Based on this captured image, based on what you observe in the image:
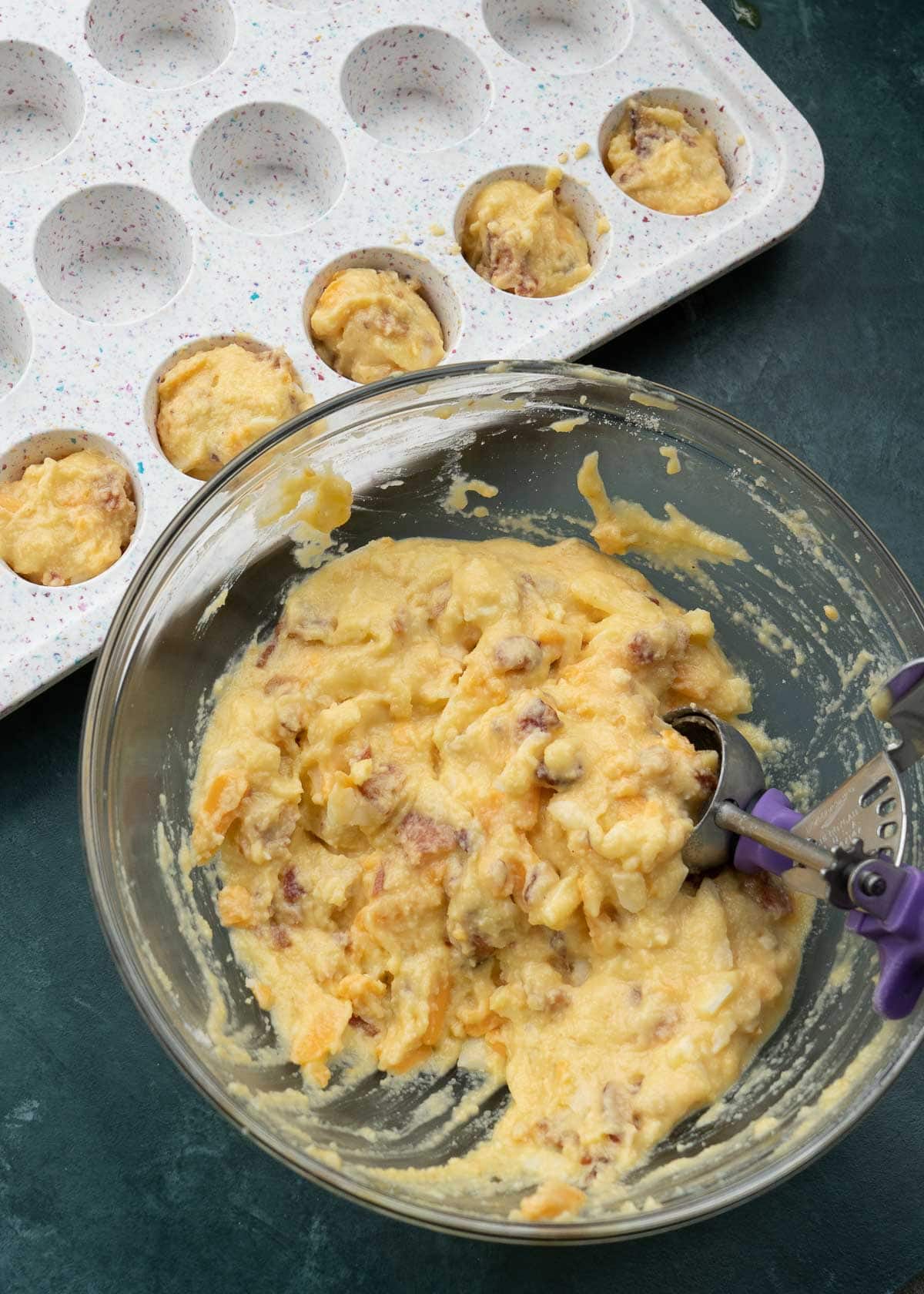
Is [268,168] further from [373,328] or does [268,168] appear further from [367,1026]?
[367,1026]

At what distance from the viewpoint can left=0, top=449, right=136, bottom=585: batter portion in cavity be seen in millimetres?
3018

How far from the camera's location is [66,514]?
304 cm

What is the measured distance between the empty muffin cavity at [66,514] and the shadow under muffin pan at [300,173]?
1.8 inches

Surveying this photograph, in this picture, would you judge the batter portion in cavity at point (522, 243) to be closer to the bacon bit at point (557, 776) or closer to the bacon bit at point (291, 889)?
the bacon bit at point (557, 776)

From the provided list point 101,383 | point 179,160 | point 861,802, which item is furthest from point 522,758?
point 179,160

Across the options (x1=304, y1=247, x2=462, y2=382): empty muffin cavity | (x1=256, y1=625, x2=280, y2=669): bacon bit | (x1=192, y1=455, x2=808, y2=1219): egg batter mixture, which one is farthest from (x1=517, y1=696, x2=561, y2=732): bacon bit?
(x1=304, y1=247, x2=462, y2=382): empty muffin cavity

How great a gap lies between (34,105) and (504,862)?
2496 mm

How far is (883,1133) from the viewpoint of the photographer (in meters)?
2.95

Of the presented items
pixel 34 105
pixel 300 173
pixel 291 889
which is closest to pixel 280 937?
pixel 291 889

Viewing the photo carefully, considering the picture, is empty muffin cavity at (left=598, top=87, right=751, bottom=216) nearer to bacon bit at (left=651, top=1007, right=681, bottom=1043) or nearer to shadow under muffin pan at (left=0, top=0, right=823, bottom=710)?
shadow under muffin pan at (left=0, top=0, right=823, bottom=710)

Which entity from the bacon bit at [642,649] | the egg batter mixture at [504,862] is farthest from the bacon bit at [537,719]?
the bacon bit at [642,649]

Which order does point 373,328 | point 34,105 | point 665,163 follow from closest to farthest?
1. point 373,328
2. point 665,163
3. point 34,105

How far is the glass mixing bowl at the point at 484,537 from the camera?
2385mm

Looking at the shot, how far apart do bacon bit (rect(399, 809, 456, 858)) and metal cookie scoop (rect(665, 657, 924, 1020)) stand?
18.3 inches
